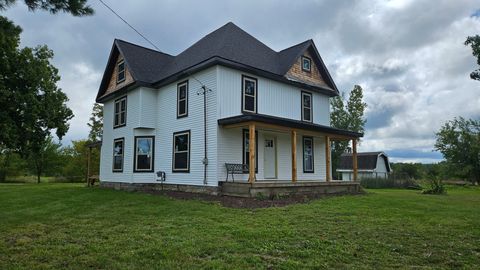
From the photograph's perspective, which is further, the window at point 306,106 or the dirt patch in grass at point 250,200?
the window at point 306,106

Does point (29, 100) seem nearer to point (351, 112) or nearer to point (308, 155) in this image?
point (308, 155)

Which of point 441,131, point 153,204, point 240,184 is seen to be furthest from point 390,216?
point 441,131

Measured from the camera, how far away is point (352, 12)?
13.9m

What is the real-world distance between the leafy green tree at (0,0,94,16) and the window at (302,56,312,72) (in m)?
12.9

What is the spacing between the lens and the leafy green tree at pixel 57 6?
5.40 meters

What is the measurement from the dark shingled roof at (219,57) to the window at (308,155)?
2857 mm

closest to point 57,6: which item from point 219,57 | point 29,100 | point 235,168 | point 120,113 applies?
point 219,57

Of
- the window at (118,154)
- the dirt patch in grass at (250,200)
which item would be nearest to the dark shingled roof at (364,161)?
the dirt patch in grass at (250,200)

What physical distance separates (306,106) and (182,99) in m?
6.18

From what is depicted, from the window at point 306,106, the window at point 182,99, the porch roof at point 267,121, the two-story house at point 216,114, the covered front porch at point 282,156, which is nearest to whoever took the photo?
the porch roof at point 267,121

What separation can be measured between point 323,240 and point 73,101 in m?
24.8

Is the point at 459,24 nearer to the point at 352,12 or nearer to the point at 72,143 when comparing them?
the point at 352,12

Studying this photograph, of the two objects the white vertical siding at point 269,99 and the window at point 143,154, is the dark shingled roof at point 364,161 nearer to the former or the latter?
the white vertical siding at point 269,99

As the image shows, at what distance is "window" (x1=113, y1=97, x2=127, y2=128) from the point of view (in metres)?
17.8
